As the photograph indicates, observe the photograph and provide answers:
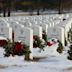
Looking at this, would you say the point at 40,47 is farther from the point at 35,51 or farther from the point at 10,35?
the point at 10,35

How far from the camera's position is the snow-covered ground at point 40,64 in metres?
9.84

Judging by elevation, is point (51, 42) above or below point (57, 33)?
below

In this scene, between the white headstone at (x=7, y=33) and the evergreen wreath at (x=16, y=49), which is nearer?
the evergreen wreath at (x=16, y=49)

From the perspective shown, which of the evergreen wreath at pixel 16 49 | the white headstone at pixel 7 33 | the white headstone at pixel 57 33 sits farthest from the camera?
the white headstone at pixel 7 33

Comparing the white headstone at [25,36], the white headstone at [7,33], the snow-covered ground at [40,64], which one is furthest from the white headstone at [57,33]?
the snow-covered ground at [40,64]

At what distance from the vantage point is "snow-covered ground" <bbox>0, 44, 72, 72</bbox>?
388 inches

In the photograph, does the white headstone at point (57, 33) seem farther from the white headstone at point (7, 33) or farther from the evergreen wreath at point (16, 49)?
the evergreen wreath at point (16, 49)

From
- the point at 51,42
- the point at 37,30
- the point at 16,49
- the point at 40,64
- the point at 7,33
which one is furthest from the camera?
the point at 37,30

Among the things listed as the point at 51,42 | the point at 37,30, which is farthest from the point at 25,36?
the point at 37,30

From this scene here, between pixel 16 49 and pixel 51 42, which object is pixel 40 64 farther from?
pixel 51 42

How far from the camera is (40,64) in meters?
10.5

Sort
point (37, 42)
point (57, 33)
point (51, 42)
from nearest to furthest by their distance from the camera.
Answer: point (37, 42) → point (57, 33) → point (51, 42)

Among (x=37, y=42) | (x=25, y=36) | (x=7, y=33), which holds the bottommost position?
(x=37, y=42)

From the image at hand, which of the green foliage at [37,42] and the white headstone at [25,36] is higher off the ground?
the white headstone at [25,36]
